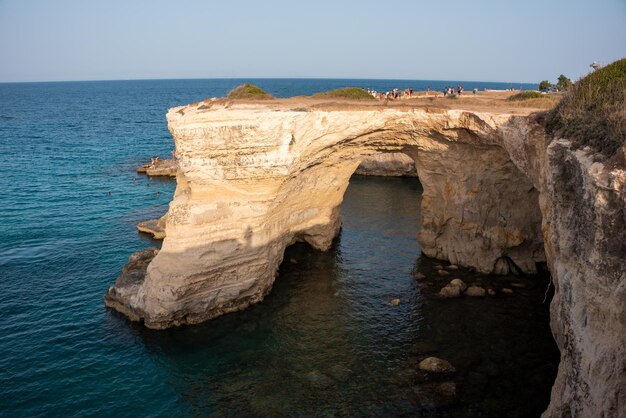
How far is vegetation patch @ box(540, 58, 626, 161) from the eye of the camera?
12.8 metres

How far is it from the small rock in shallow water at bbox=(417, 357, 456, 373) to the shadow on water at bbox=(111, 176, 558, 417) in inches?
11.5

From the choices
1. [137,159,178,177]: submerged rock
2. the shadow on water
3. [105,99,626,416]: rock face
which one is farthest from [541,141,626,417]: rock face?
[137,159,178,177]: submerged rock

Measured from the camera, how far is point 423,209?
99.9ft

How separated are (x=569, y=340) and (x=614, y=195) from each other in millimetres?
5008

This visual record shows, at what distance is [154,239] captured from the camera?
3450 centimetres

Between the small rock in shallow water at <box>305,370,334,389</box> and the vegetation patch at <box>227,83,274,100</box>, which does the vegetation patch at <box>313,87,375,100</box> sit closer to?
the vegetation patch at <box>227,83,274,100</box>

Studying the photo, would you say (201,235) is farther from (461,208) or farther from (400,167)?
(400,167)

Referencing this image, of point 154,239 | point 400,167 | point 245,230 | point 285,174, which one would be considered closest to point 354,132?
point 285,174

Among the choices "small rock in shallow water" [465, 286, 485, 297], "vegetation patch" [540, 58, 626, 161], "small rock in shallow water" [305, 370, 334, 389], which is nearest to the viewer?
"vegetation patch" [540, 58, 626, 161]

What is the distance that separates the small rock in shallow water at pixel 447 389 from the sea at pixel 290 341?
8 cm

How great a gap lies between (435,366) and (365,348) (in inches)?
130

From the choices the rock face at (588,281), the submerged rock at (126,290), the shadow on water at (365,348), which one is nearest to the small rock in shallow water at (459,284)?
the shadow on water at (365,348)

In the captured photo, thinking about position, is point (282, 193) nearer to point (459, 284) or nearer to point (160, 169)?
point (459, 284)

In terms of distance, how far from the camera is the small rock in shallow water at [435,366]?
61.7 feet
